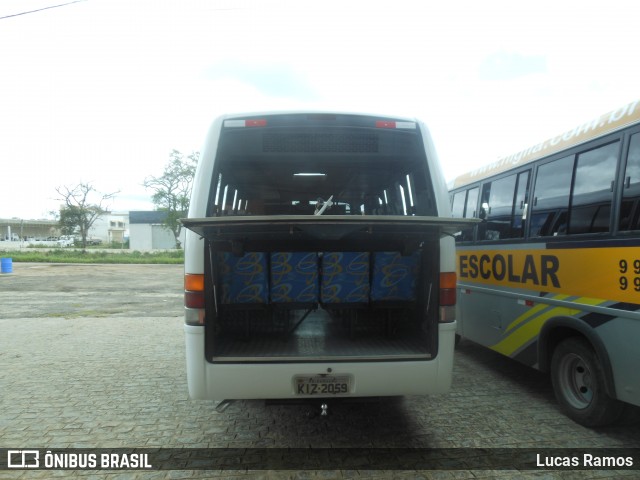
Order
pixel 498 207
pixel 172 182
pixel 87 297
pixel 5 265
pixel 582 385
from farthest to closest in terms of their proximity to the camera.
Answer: pixel 172 182 → pixel 5 265 → pixel 87 297 → pixel 498 207 → pixel 582 385

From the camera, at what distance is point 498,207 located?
19.4ft

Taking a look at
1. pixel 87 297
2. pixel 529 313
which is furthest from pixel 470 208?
pixel 87 297

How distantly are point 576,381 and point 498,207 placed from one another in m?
2.35

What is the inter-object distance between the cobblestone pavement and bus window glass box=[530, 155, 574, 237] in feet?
6.08

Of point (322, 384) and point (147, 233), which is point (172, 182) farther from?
point (322, 384)

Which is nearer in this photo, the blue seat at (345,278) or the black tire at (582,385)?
the black tire at (582,385)

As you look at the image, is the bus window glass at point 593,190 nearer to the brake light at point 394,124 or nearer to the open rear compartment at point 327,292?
the open rear compartment at point 327,292

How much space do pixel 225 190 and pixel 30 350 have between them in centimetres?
487

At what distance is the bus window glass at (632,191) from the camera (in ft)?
11.7

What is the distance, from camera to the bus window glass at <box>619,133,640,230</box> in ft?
11.7

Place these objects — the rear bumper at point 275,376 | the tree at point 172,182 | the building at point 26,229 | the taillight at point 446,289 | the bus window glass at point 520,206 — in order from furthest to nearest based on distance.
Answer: the building at point 26,229, the tree at point 172,182, the bus window glass at point 520,206, the taillight at point 446,289, the rear bumper at point 275,376

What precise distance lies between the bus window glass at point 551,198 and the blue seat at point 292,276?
2.45 meters

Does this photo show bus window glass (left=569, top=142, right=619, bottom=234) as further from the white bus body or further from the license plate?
the license plate

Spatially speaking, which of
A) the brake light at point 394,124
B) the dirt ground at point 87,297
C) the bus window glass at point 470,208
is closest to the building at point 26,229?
the dirt ground at point 87,297
